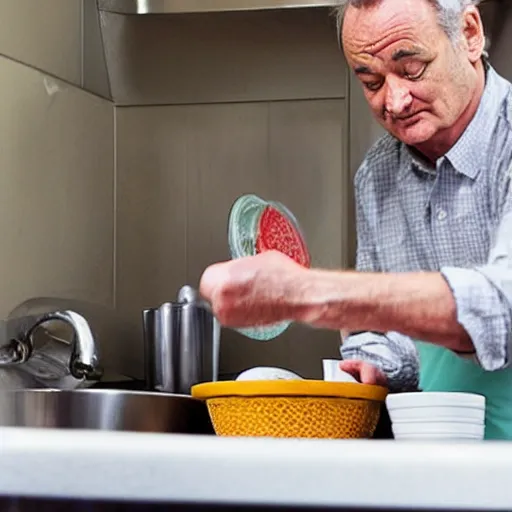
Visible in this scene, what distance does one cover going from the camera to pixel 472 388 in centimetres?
111

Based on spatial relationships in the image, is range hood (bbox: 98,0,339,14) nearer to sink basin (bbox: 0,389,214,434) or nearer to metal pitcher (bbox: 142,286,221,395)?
metal pitcher (bbox: 142,286,221,395)

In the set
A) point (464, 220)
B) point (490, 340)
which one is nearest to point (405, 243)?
point (464, 220)

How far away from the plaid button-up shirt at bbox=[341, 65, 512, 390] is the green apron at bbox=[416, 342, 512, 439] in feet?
0.18

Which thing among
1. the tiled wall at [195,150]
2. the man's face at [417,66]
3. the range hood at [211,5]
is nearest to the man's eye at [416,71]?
the man's face at [417,66]

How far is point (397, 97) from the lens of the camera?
4.05 ft

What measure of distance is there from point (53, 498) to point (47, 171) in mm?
1462

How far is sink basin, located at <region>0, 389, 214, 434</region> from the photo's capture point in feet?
4.16

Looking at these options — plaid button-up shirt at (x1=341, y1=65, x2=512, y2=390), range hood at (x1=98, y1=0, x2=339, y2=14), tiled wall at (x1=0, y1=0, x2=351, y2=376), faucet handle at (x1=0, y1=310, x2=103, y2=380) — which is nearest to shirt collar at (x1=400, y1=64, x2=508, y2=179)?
plaid button-up shirt at (x1=341, y1=65, x2=512, y2=390)

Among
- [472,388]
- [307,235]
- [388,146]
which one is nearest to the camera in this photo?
[472,388]

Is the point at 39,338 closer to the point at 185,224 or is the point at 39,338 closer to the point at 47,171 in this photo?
the point at 47,171

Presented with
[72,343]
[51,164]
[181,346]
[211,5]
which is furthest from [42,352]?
[211,5]

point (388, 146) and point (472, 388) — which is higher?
point (388, 146)

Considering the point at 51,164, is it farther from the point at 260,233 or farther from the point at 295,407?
the point at 295,407

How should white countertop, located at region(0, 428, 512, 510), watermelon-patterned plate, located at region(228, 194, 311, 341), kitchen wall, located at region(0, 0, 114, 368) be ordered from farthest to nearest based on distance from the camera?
kitchen wall, located at region(0, 0, 114, 368) < watermelon-patterned plate, located at region(228, 194, 311, 341) < white countertop, located at region(0, 428, 512, 510)
